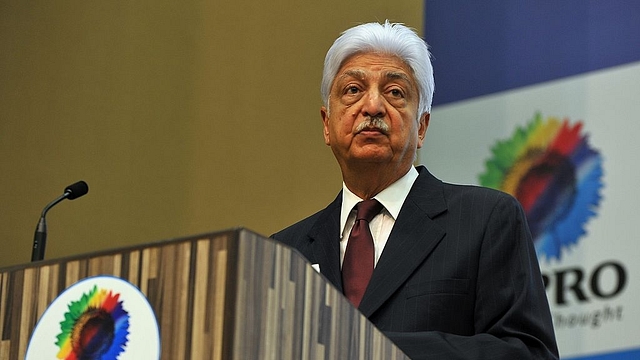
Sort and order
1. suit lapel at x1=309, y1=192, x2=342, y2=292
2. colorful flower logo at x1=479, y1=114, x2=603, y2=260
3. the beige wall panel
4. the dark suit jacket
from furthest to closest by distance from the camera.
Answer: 1. the beige wall panel
2. colorful flower logo at x1=479, y1=114, x2=603, y2=260
3. suit lapel at x1=309, y1=192, x2=342, y2=292
4. the dark suit jacket

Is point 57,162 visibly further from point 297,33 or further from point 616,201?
point 616,201

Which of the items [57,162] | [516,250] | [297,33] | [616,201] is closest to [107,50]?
[57,162]

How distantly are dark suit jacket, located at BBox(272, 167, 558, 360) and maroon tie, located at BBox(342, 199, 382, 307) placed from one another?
0.02 metres

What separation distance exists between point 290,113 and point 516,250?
269 cm

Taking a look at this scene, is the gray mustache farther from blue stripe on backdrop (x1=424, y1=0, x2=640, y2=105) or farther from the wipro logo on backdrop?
blue stripe on backdrop (x1=424, y1=0, x2=640, y2=105)

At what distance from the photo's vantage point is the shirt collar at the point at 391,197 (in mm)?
2250

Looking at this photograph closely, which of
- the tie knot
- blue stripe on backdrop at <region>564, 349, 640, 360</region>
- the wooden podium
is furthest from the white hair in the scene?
blue stripe on backdrop at <region>564, 349, 640, 360</region>

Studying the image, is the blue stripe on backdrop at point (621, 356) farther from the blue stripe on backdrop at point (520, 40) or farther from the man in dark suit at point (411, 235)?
the man in dark suit at point (411, 235)

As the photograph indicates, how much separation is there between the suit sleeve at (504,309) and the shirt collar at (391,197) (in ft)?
0.77

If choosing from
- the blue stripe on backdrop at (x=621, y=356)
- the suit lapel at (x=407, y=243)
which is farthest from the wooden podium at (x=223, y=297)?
the blue stripe on backdrop at (x=621, y=356)

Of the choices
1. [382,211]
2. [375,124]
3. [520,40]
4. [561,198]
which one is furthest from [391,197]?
[520,40]

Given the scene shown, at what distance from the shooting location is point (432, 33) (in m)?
4.15

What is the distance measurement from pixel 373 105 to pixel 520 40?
5.47 ft

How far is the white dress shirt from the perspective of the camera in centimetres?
219
